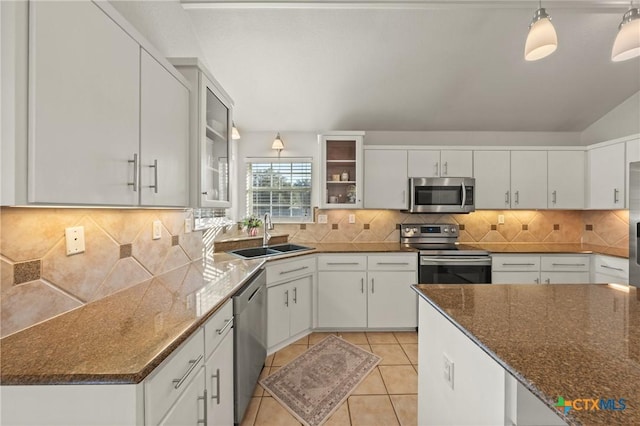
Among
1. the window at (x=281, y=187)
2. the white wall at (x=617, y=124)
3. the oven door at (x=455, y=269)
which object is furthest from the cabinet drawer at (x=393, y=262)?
the white wall at (x=617, y=124)

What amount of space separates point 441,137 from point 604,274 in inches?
88.0

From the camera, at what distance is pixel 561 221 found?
329cm

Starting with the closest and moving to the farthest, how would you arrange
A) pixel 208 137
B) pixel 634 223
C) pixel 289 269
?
pixel 208 137 < pixel 634 223 < pixel 289 269

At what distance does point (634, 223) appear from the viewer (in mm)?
2320

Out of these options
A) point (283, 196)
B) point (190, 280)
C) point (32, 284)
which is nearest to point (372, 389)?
point (190, 280)

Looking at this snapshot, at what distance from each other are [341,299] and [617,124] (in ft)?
12.6

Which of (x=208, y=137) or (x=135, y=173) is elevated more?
(x=208, y=137)

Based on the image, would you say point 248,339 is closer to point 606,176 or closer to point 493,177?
point 493,177

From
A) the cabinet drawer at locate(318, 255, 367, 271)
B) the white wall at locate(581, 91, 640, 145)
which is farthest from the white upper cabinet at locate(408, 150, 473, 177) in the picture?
the white wall at locate(581, 91, 640, 145)

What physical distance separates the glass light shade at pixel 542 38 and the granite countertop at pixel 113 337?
2.22 metres

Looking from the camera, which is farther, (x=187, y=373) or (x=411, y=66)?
(x=411, y=66)

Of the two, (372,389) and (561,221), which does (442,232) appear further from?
(372,389)

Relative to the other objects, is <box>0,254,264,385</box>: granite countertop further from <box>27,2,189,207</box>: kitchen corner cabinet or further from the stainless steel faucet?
the stainless steel faucet

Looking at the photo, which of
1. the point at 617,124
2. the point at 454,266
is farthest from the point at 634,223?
the point at 454,266
